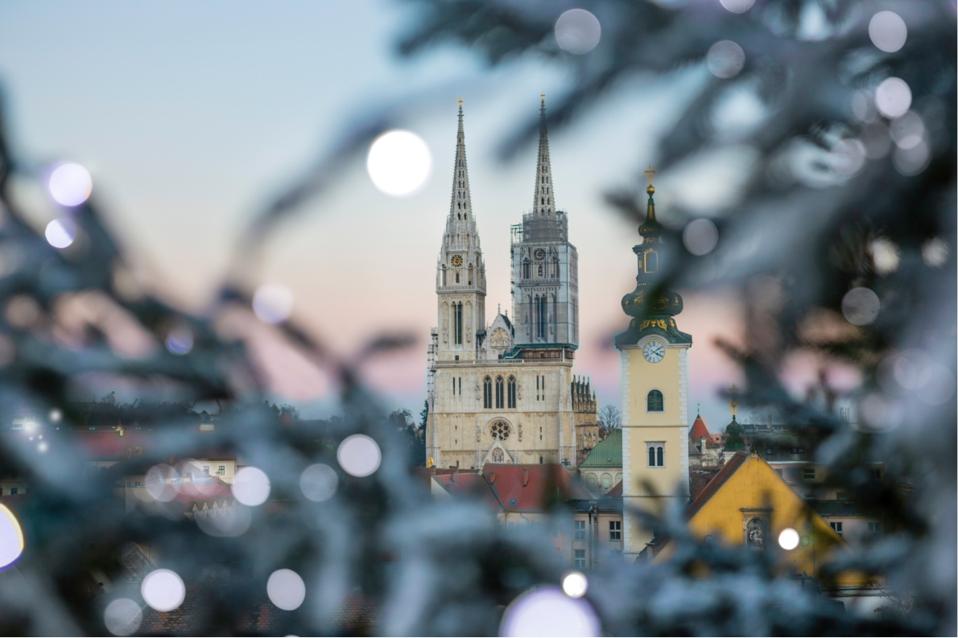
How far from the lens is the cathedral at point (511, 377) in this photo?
4694 centimetres

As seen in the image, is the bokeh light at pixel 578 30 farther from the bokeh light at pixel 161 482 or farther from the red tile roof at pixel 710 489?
the red tile roof at pixel 710 489

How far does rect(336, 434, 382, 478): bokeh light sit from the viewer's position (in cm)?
79

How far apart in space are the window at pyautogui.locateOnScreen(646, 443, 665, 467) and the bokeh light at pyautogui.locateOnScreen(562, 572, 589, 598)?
20.3 metres

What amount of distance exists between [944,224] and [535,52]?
0.35m

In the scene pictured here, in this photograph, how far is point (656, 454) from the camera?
2100cm

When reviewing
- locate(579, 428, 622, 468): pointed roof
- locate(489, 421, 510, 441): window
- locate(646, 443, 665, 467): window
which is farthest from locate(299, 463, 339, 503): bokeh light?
locate(489, 421, 510, 441): window

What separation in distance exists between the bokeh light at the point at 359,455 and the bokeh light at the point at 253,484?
59 mm

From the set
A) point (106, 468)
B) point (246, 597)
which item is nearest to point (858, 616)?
point (246, 597)

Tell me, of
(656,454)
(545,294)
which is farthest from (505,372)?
(656,454)

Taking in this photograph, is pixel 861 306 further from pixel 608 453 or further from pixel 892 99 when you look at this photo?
pixel 608 453

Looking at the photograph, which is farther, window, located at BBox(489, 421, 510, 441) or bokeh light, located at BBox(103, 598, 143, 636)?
window, located at BBox(489, 421, 510, 441)

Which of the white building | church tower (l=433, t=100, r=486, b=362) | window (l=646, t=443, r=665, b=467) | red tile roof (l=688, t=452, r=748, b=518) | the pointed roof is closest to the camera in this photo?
red tile roof (l=688, t=452, r=748, b=518)

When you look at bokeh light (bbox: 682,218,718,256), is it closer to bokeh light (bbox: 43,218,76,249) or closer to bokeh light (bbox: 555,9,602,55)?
bokeh light (bbox: 555,9,602,55)

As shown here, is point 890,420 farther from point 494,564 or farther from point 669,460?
point 669,460
